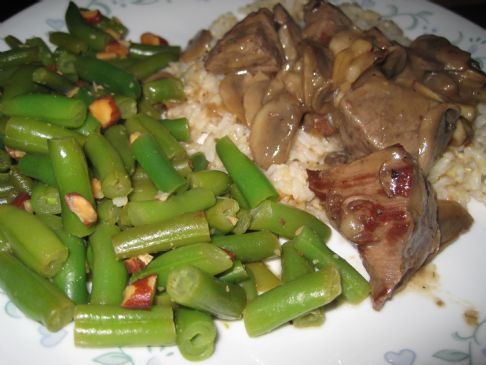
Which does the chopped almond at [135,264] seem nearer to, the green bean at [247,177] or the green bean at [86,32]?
the green bean at [247,177]

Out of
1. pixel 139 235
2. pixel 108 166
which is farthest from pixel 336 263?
pixel 108 166

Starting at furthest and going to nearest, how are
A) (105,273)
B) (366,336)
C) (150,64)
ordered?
(150,64)
(366,336)
(105,273)

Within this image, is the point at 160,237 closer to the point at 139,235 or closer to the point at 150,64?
the point at 139,235

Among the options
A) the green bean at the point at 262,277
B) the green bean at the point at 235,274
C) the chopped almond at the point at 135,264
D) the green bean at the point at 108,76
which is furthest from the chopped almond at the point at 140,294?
the green bean at the point at 108,76

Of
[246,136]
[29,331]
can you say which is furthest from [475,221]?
[29,331]

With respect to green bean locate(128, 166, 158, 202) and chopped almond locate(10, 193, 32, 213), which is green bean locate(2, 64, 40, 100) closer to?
chopped almond locate(10, 193, 32, 213)

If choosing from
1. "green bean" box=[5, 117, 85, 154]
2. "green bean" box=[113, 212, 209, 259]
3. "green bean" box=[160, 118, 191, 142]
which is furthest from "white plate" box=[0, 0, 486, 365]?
"green bean" box=[160, 118, 191, 142]
